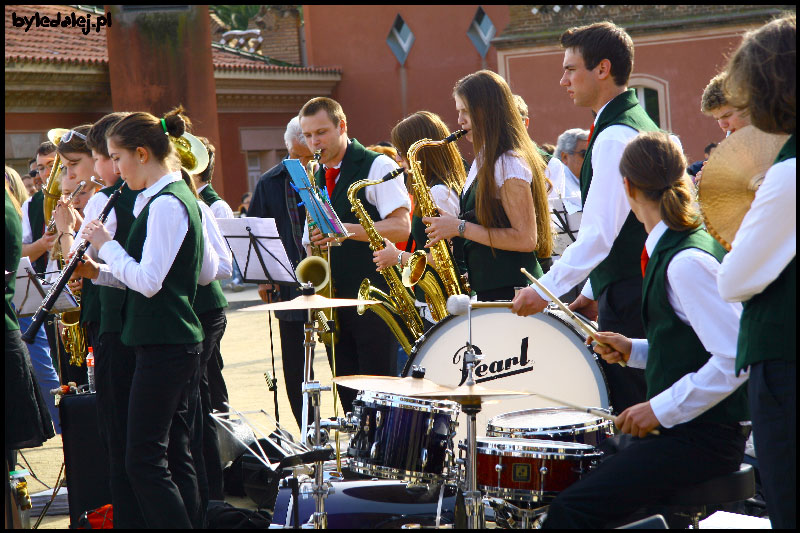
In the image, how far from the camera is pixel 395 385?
3541 mm

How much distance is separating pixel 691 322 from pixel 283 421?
4530 millimetres

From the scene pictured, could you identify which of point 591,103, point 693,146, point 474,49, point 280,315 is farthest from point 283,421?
point 474,49

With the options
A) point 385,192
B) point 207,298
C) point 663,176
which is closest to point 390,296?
point 385,192

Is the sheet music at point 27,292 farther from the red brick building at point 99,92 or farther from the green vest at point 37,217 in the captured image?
the red brick building at point 99,92

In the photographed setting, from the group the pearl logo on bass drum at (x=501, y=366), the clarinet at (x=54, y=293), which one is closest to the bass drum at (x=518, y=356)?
the pearl logo on bass drum at (x=501, y=366)

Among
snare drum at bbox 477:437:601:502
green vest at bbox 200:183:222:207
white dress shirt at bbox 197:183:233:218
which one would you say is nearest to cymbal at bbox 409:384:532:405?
snare drum at bbox 477:437:601:502

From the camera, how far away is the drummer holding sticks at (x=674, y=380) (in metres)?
2.71

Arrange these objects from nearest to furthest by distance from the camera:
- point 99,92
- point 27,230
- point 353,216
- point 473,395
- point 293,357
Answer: point 473,395 < point 353,216 < point 293,357 < point 27,230 < point 99,92

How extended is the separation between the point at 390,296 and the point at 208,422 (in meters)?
1.17

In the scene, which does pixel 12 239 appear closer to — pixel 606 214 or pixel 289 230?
pixel 289 230

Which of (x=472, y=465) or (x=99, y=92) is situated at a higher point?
(x=99, y=92)

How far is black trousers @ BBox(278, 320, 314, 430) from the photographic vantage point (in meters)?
5.61

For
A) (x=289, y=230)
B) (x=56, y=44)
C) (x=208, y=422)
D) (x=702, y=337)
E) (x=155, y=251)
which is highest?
(x=56, y=44)

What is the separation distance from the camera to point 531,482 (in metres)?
3.20
